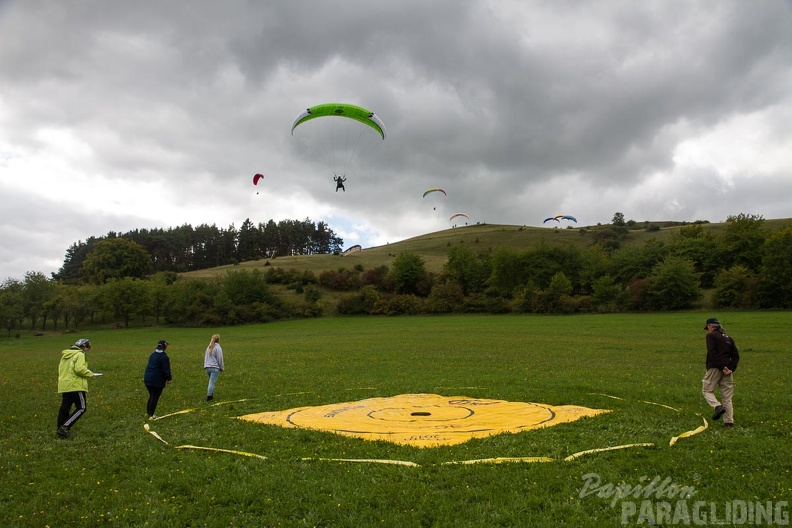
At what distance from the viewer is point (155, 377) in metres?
14.2

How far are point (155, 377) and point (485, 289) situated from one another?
259 feet

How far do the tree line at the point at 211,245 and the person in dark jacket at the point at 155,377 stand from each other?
141 metres

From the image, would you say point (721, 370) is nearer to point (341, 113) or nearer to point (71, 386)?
point (71, 386)

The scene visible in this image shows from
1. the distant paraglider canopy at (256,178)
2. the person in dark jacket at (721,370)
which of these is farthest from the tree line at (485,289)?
the person in dark jacket at (721,370)

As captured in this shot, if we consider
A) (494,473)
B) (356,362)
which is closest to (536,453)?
(494,473)

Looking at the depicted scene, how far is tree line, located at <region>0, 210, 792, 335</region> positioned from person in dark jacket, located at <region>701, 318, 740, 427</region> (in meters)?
61.2

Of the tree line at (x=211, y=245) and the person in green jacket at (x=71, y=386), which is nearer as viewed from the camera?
the person in green jacket at (x=71, y=386)

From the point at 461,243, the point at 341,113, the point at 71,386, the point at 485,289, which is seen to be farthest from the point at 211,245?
the point at 71,386

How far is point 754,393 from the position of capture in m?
16.0

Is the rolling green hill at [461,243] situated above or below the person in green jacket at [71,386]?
above

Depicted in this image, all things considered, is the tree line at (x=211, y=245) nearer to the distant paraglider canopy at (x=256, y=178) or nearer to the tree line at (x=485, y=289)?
the tree line at (x=485, y=289)

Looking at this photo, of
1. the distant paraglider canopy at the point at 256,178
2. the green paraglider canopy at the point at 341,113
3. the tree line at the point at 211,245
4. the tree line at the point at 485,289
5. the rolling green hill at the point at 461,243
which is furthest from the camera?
the tree line at the point at 211,245

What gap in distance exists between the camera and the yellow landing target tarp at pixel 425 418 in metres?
11.2

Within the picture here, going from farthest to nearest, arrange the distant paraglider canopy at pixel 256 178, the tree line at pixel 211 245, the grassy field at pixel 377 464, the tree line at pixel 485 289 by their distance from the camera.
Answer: the tree line at pixel 211 245 < the tree line at pixel 485 289 < the distant paraglider canopy at pixel 256 178 < the grassy field at pixel 377 464
